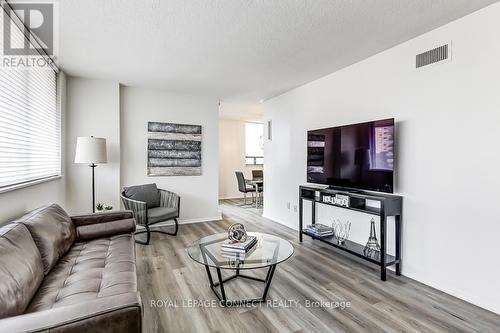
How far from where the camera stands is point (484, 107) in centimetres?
218

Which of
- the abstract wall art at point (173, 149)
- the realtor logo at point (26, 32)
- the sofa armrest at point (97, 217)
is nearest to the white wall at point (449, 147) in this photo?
the sofa armrest at point (97, 217)

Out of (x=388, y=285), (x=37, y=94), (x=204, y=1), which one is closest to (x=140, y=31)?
(x=204, y=1)

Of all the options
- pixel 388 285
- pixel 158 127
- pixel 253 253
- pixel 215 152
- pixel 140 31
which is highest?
pixel 140 31

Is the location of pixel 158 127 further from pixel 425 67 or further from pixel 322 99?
pixel 425 67

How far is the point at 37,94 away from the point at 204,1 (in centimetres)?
221

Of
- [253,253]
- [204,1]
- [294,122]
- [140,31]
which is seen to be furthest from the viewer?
[294,122]

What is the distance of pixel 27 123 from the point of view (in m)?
2.65

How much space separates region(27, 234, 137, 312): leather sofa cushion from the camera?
153 cm

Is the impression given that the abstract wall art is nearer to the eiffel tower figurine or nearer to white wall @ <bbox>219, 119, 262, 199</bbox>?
white wall @ <bbox>219, 119, 262, 199</bbox>

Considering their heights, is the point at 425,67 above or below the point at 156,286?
above

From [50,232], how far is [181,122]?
125 inches

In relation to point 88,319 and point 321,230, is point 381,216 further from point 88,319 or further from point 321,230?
point 88,319

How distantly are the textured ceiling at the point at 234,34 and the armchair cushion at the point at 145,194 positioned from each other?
5.56 ft

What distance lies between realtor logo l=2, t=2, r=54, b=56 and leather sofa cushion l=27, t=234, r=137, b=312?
5.93ft
